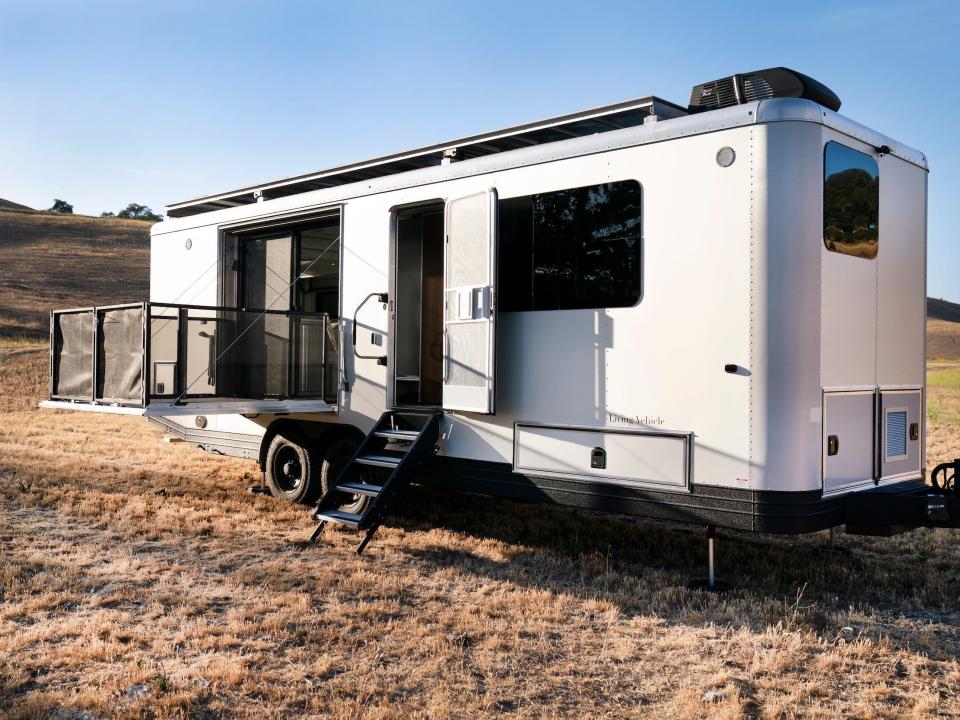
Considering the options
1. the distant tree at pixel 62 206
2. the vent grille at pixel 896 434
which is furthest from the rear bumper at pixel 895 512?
the distant tree at pixel 62 206

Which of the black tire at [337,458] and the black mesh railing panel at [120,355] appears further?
the black tire at [337,458]

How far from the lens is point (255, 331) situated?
7.73 m

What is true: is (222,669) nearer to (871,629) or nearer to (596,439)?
(596,439)

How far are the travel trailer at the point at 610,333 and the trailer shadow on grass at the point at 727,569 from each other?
0.50 m

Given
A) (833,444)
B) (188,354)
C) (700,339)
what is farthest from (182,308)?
(833,444)

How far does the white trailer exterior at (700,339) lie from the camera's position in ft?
16.5

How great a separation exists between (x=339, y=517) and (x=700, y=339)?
9.66 ft

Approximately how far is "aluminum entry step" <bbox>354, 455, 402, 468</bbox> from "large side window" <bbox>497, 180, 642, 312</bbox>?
1408mm

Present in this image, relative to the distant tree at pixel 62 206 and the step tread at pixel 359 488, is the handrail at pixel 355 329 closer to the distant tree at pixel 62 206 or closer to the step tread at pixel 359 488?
the step tread at pixel 359 488

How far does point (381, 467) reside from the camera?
22.5 ft

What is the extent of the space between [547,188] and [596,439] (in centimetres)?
175

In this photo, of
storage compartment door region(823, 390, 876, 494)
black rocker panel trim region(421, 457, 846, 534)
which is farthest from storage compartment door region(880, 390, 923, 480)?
black rocker panel trim region(421, 457, 846, 534)

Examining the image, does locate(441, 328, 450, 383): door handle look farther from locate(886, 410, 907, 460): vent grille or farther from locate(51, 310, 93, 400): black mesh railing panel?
locate(51, 310, 93, 400): black mesh railing panel

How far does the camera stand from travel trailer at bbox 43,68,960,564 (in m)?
5.07
